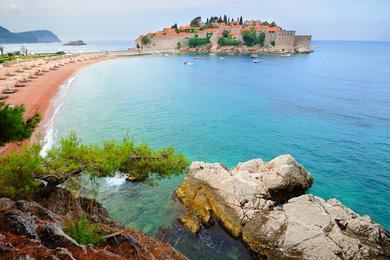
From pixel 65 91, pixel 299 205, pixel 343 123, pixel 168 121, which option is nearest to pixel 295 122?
pixel 343 123

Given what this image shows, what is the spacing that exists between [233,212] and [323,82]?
72822 mm

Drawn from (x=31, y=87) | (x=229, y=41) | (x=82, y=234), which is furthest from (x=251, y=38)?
(x=82, y=234)

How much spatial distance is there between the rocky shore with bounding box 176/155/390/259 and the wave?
526 inches

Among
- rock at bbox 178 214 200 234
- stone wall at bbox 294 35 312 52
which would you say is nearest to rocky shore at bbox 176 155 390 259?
rock at bbox 178 214 200 234

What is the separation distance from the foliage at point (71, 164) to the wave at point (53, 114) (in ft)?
16.0

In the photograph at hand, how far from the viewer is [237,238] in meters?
18.9

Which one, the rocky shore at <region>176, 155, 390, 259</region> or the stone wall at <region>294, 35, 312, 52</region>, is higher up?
the stone wall at <region>294, 35, 312, 52</region>

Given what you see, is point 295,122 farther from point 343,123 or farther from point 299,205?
point 299,205

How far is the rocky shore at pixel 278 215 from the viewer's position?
53.1 ft

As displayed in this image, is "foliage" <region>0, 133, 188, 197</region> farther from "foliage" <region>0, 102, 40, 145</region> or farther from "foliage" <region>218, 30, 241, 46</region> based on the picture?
"foliage" <region>218, 30, 241, 46</region>

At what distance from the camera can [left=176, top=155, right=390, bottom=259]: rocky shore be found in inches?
637

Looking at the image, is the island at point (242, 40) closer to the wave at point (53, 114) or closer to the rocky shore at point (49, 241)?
the wave at point (53, 114)

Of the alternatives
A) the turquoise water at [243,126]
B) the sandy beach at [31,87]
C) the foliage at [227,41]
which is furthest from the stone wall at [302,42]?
the sandy beach at [31,87]

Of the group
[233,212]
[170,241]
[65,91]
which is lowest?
[170,241]
